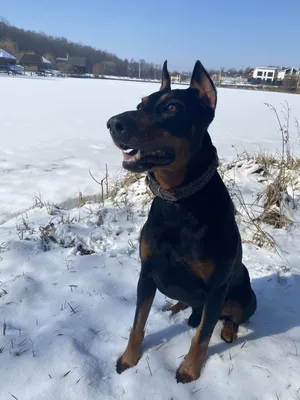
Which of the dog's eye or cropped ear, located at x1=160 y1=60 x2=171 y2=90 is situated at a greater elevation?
cropped ear, located at x1=160 y1=60 x2=171 y2=90

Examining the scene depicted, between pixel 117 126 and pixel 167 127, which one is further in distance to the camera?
pixel 167 127

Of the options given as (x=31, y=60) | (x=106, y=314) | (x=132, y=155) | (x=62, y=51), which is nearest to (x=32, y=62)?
(x=31, y=60)

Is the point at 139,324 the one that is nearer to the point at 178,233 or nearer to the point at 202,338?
the point at 202,338

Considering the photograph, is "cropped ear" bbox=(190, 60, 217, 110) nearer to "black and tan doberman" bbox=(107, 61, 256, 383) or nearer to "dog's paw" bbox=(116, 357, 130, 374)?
"black and tan doberman" bbox=(107, 61, 256, 383)

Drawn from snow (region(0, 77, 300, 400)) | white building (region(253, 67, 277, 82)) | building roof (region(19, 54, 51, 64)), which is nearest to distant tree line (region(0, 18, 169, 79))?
building roof (region(19, 54, 51, 64))

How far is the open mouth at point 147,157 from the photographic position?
1588mm

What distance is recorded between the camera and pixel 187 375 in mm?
1804

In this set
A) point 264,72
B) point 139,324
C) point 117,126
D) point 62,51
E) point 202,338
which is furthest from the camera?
point 62,51

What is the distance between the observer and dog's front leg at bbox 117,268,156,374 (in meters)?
1.87

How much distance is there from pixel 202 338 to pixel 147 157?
1.02m

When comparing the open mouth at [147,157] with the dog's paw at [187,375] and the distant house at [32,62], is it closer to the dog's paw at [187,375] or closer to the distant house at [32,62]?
the dog's paw at [187,375]

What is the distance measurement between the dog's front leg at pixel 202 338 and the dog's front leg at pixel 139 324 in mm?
264

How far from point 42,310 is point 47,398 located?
717 millimetres

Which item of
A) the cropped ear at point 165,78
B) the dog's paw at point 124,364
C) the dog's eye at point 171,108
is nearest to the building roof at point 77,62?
the cropped ear at point 165,78
